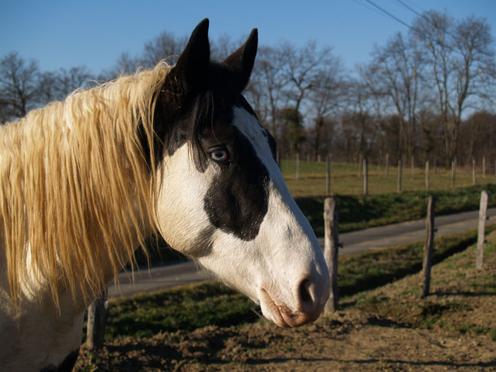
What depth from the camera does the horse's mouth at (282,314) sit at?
5.20 feet

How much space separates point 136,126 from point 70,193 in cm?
37

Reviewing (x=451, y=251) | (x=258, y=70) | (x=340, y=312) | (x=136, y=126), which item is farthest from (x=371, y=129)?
(x=136, y=126)

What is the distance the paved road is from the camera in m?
8.64

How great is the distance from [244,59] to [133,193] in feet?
2.64

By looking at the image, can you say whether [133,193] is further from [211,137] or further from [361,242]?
[361,242]

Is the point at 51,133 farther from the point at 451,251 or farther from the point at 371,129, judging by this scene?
the point at 371,129

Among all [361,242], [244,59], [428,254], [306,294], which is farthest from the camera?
[361,242]

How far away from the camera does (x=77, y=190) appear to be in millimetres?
1768

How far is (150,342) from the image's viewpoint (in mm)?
5547

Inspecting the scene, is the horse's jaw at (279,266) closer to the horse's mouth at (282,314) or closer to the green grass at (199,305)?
the horse's mouth at (282,314)

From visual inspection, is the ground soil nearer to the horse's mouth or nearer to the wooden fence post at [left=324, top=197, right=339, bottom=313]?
the wooden fence post at [left=324, top=197, right=339, bottom=313]

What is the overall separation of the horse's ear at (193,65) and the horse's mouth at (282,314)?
2.78 ft

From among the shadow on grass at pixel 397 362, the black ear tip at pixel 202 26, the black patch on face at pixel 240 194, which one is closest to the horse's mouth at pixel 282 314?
the black patch on face at pixel 240 194

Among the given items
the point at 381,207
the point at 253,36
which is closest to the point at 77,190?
the point at 253,36
